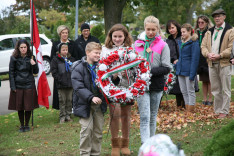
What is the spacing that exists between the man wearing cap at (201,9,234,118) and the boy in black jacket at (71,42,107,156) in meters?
3.23

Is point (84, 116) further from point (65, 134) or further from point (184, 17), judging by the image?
point (184, 17)

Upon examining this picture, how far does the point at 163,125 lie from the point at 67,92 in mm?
2464

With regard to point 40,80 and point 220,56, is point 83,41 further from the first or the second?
point 220,56

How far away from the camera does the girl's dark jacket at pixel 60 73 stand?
7.98 meters

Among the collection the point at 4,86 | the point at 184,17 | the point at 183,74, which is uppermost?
the point at 184,17

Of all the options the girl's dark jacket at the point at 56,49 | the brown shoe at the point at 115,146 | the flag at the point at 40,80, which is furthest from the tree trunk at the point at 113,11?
the brown shoe at the point at 115,146

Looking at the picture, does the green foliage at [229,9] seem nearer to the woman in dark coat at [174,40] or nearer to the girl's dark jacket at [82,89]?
the woman in dark coat at [174,40]

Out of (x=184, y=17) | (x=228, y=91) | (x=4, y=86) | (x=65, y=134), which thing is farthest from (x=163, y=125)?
(x=184, y=17)

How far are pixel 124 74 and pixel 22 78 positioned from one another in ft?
10.5

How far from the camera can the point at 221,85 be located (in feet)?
24.8

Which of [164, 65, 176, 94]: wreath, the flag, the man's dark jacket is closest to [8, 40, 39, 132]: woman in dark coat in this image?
the flag

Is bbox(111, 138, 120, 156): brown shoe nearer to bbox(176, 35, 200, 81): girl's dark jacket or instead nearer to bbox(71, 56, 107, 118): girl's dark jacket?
bbox(71, 56, 107, 118): girl's dark jacket

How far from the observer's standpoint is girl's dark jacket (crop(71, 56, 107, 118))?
4.91m

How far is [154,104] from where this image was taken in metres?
5.42
